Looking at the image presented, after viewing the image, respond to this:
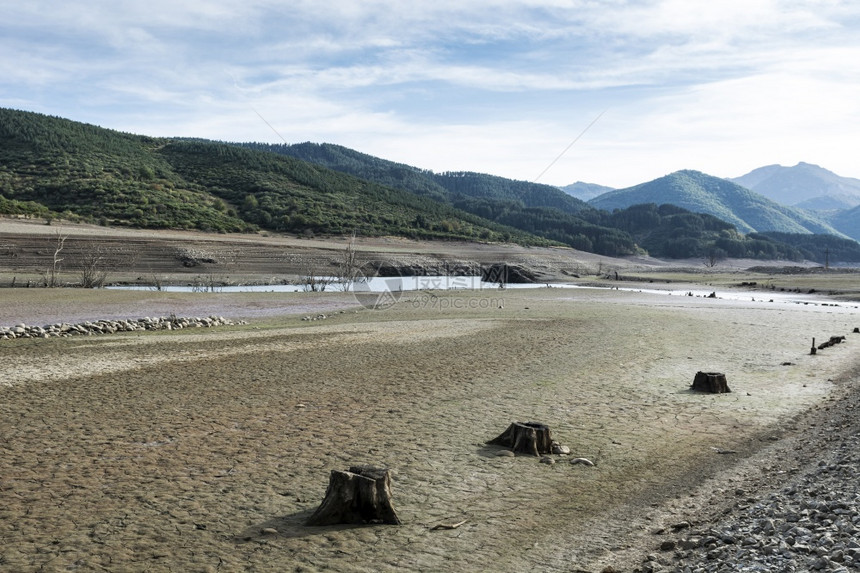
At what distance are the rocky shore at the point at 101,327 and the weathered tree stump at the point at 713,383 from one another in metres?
16.5

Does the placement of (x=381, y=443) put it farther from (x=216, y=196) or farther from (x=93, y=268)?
(x=216, y=196)

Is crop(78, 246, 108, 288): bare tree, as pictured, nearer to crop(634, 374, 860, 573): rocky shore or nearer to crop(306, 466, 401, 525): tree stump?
crop(306, 466, 401, 525): tree stump

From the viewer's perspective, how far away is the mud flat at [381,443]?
5.58m

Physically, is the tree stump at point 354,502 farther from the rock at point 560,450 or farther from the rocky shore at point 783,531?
the rock at point 560,450

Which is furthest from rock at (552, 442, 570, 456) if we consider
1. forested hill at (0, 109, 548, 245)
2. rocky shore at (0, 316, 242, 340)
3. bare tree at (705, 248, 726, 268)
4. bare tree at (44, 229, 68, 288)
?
bare tree at (705, 248, 726, 268)

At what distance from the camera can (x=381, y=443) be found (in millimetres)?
8672

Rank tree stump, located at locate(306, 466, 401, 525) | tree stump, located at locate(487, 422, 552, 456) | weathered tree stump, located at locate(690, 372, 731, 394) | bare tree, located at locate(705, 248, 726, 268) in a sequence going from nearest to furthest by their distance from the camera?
tree stump, located at locate(306, 466, 401, 525), tree stump, located at locate(487, 422, 552, 456), weathered tree stump, located at locate(690, 372, 731, 394), bare tree, located at locate(705, 248, 726, 268)

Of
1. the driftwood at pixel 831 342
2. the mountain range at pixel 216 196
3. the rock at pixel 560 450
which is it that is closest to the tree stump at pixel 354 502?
the rock at pixel 560 450

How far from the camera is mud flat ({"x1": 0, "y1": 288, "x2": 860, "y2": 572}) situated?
5.58 m

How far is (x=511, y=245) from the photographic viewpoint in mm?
101125

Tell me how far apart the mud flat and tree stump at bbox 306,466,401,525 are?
133 millimetres

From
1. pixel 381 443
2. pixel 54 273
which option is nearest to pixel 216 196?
pixel 54 273

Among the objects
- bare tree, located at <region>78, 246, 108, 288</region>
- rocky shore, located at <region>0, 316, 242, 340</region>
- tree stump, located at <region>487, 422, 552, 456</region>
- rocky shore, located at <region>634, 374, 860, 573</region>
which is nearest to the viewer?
rocky shore, located at <region>634, 374, 860, 573</region>

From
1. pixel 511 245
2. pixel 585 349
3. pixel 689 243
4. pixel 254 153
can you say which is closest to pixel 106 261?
pixel 585 349
